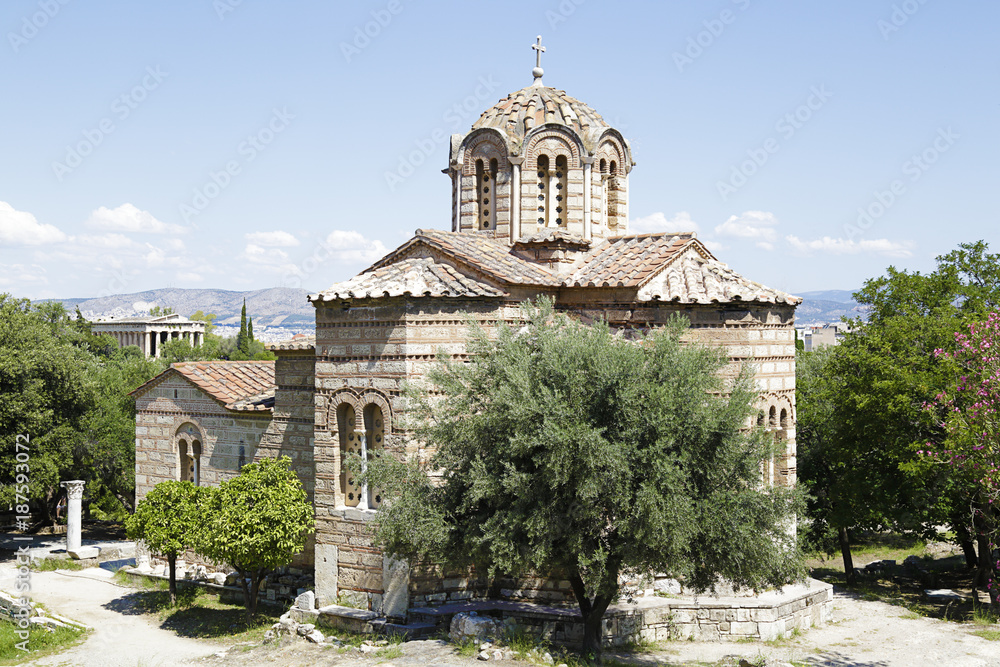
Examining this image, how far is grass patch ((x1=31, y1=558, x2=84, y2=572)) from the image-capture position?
1991 cm

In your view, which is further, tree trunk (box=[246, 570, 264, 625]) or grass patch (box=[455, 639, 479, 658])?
tree trunk (box=[246, 570, 264, 625])

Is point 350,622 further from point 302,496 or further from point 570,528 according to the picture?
point 570,528

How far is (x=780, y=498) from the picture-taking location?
10.5 meters

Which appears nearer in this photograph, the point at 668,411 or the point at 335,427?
the point at 668,411

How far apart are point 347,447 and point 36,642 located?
618 centimetres

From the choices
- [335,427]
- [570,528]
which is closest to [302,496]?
[335,427]

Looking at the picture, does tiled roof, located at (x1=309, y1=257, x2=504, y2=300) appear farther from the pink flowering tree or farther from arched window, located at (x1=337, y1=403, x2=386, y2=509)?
the pink flowering tree

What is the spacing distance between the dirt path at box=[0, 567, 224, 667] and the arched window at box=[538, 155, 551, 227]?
1000cm

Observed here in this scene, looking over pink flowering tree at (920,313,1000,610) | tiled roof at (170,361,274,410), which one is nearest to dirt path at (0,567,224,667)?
tiled roof at (170,361,274,410)

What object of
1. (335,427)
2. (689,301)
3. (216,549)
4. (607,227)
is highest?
(607,227)

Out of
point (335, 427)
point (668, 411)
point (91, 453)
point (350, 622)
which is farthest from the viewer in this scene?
point (91, 453)

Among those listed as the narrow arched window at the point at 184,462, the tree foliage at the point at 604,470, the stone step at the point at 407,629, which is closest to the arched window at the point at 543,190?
the tree foliage at the point at 604,470

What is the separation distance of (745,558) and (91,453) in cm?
1966

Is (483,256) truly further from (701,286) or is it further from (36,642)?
(36,642)
